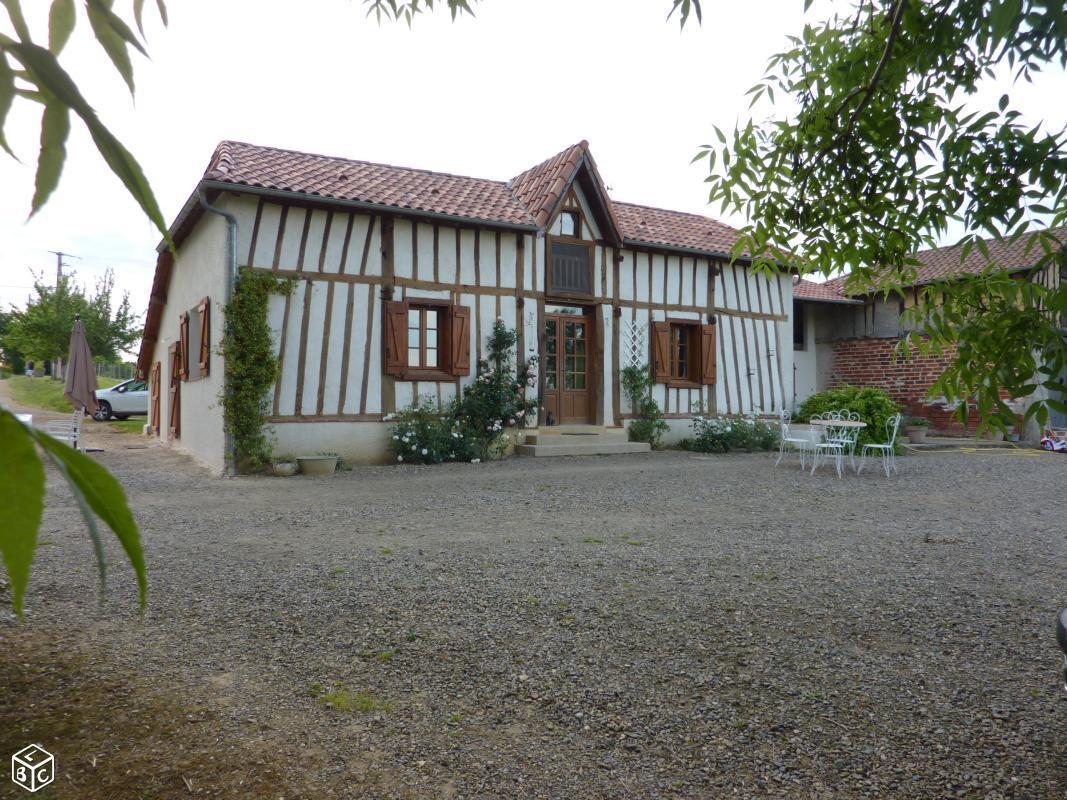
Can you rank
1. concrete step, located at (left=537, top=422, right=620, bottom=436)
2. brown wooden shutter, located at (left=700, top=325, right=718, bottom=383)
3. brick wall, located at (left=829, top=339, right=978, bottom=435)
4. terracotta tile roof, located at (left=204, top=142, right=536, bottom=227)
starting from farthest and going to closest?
1. brick wall, located at (left=829, top=339, right=978, bottom=435)
2. brown wooden shutter, located at (left=700, top=325, right=718, bottom=383)
3. concrete step, located at (left=537, top=422, right=620, bottom=436)
4. terracotta tile roof, located at (left=204, top=142, right=536, bottom=227)

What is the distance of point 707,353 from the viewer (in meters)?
12.2

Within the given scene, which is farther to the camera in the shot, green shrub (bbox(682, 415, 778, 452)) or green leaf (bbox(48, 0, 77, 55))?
green shrub (bbox(682, 415, 778, 452))

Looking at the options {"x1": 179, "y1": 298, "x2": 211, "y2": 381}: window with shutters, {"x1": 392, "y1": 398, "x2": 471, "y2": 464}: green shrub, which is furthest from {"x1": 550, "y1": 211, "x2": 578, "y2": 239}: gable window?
{"x1": 179, "y1": 298, "x2": 211, "y2": 381}: window with shutters

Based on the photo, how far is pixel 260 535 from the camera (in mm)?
5000

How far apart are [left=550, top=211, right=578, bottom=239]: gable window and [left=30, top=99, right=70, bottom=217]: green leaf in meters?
11.0

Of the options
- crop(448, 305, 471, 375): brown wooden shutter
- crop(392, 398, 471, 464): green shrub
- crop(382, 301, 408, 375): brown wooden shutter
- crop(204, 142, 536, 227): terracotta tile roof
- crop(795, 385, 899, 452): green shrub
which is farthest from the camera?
crop(795, 385, 899, 452): green shrub

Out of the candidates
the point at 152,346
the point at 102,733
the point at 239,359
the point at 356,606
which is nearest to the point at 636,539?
the point at 356,606

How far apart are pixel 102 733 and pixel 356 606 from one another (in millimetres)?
1330

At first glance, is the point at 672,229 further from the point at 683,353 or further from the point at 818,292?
the point at 818,292

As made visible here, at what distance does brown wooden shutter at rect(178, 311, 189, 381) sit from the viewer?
11.3m

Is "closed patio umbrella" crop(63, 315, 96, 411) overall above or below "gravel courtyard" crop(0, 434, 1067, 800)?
above

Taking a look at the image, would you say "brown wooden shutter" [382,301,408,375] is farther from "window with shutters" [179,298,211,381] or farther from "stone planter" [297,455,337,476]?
"window with shutters" [179,298,211,381]

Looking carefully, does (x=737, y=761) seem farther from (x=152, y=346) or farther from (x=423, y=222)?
(x=152, y=346)

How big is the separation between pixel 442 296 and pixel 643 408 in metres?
3.82
